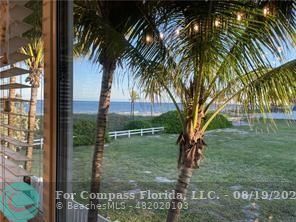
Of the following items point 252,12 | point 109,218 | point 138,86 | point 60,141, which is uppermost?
point 252,12

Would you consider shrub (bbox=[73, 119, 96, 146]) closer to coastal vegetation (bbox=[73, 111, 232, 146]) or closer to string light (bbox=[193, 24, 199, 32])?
coastal vegetation (bbox=[73, 111, 232, 146])

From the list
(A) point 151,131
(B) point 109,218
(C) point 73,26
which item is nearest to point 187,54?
(A) point 151,131

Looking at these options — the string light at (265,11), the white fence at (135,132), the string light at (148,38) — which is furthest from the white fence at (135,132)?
the string light at (265,11)

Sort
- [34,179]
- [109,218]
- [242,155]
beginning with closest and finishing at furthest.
Answer: 1. [242,155]
2. [109,218]
3. [34,179]

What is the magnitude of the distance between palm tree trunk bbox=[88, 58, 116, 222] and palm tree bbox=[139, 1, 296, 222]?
13 centimetres

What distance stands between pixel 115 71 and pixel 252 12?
410 mm

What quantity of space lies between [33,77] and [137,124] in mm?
517

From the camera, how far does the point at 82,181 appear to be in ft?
3.41

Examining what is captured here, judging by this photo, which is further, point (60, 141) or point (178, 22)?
point (60, 141)

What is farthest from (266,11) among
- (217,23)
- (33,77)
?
(33,77)

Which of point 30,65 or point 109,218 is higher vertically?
point 30,65

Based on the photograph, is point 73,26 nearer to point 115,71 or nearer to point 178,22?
point 115,71

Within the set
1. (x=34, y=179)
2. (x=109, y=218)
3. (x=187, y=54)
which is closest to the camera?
(x=187, y=54)

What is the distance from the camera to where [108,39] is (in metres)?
0.99
